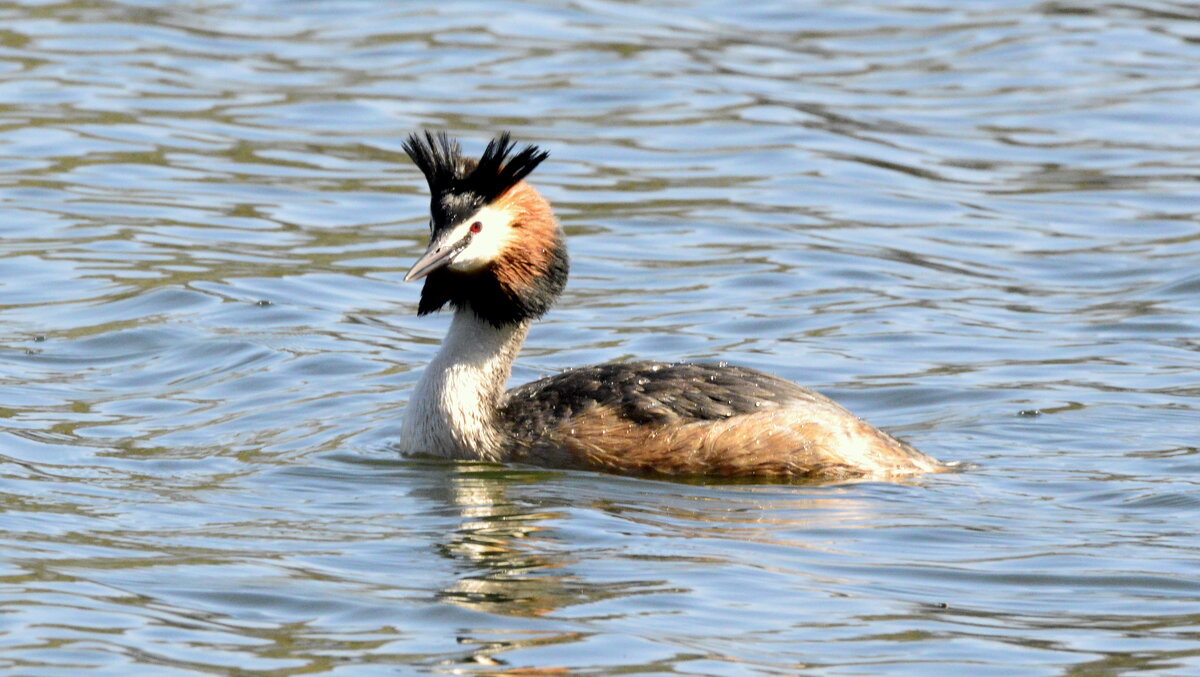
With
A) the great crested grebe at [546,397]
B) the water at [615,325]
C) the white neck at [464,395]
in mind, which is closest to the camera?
the water at [615,325]

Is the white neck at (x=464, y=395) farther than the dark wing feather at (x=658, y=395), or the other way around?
the white neck at (x=464, y=395)

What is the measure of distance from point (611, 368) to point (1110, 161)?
812 cm

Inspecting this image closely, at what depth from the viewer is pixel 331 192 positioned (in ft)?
52.6

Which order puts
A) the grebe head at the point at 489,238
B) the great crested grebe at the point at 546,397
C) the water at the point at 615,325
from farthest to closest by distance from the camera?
the grebe head at the point at 489,238
the great crested grebe at the point at 546,397
the water at the point at 615,325

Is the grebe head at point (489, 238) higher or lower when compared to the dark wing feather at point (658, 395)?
higher

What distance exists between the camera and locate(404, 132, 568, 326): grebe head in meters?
10.0

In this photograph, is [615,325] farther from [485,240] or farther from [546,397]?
[485,240]

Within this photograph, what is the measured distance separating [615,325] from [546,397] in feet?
9.68

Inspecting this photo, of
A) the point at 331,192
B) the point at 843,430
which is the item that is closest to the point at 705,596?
the point at 843,430

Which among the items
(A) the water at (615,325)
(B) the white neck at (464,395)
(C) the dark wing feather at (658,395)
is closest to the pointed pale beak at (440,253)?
(B) the white neck at (464,395)

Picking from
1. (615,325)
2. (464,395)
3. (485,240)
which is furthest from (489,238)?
(615,325)

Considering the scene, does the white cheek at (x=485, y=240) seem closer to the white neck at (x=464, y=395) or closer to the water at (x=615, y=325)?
the white neck at (x=464, y=395)

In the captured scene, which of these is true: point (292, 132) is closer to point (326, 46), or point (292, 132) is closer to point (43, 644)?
point (326, 46)

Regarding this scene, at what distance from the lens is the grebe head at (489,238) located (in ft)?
32.8
